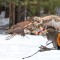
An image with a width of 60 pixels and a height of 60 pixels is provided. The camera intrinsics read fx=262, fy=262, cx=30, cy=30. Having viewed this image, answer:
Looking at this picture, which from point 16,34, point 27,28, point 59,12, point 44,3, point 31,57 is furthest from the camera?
point 59,12

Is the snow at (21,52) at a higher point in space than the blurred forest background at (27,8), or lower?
lower

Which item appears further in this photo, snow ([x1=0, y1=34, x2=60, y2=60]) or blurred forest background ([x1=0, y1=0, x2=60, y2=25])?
blurred forest background ([x1=0, y1=0, x2=60, y2=25])

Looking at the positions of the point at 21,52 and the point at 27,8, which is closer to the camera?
the point at 21,52

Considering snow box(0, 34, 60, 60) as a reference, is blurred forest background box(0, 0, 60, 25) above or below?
above

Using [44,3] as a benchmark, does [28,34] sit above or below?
below

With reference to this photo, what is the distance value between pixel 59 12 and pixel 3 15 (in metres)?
1.93

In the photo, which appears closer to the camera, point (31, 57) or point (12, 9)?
point (31, 57)

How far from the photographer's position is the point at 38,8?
819 centimetres

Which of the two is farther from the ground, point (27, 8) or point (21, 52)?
point (27, 8)

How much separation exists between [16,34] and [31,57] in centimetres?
253

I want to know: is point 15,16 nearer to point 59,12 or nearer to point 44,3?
point 44,3

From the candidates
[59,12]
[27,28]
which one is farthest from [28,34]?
[59,12]

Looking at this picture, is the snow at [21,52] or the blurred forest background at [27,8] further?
the blurred forest background at [27,8]

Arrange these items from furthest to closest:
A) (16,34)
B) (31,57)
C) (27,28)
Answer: (27,28)
(16,34)
(31,57)
